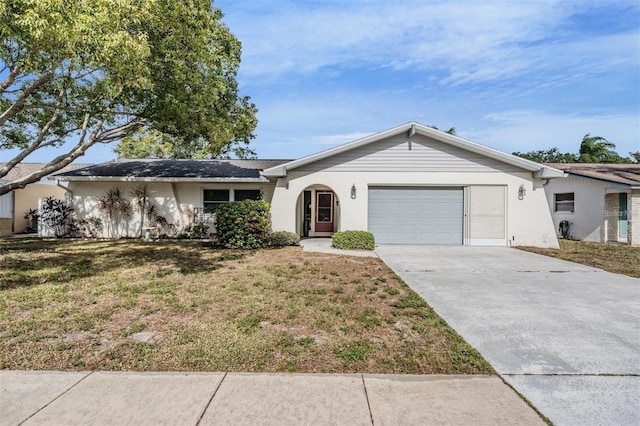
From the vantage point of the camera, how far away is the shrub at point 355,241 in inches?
478

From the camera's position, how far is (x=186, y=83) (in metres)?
10.6

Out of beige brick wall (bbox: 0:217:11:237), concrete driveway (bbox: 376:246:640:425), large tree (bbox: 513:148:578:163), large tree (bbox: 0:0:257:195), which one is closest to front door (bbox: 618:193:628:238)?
concrete driveway (bbox: 376:246:640:425)

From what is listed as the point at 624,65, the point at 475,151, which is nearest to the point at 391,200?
the point at 475,151

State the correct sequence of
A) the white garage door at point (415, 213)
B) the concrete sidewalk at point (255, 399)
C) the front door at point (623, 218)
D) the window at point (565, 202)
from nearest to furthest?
the concrete sidewalk at point (255, 399), the white garage door at point (415, 213), the front door at point (623, 218), the window at point (565, 202)

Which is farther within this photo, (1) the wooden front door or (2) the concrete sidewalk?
(1) the wooden front door

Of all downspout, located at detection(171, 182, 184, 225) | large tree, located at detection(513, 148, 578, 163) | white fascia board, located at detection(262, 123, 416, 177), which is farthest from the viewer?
large tree, located at detection(513, 148, 578, 163)

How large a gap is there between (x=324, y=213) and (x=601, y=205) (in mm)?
12338

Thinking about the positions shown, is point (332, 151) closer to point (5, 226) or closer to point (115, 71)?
point (115, 71)

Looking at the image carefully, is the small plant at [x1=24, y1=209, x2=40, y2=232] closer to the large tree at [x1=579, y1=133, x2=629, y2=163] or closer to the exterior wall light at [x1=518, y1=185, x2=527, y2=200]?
the exterior wall light at [x1=518, y1=185, x2=527, y2=200]

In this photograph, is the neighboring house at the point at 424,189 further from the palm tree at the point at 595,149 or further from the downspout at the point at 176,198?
the palm tree at the point at 595,149

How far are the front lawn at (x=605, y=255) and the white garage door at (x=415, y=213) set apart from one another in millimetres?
2752

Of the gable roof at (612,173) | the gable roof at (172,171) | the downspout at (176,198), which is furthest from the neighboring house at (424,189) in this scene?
the downspout at (176,198)

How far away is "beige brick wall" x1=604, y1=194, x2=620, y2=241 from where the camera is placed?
565 inches

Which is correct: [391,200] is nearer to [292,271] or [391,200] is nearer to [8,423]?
[292,271]
